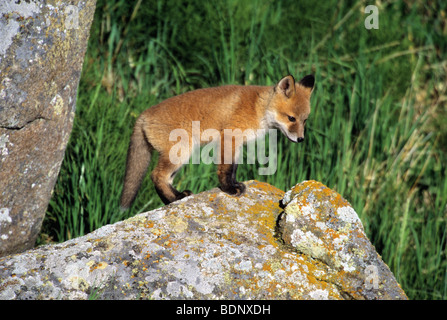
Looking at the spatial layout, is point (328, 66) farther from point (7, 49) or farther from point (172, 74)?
point (7, 49)

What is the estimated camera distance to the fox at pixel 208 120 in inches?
177

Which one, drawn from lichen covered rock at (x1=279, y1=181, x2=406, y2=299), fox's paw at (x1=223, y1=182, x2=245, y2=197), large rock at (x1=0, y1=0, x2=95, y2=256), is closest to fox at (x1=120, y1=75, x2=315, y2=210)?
fox's paw at (x1=223, y1=182, x2=245, y2=197)

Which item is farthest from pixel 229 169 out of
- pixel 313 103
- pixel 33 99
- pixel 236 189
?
pixel 313 103

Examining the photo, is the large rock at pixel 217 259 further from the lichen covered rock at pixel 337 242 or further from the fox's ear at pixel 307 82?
the fox's ear at pixel 307 82

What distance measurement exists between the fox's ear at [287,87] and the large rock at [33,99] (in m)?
1.73

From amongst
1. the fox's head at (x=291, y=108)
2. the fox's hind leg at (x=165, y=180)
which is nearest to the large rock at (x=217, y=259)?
the fox's hind leg at (x=165, y=180)

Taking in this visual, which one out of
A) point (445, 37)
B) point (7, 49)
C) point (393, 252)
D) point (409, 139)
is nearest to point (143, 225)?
point (7, 49)

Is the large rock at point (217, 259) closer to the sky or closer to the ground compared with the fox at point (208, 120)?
closer to the ground

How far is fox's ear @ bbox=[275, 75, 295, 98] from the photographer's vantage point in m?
4.56

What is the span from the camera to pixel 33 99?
343 cm

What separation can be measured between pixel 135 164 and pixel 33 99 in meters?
1.30

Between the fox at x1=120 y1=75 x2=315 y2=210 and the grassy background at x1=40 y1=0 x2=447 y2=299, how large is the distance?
41 centimetres

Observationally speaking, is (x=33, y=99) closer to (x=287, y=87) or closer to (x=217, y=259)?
(x=217, y=259)

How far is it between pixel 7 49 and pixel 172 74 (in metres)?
3.57
